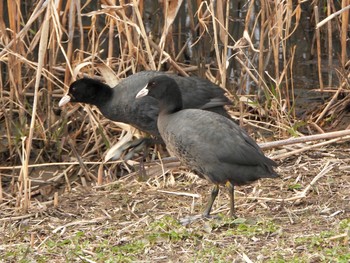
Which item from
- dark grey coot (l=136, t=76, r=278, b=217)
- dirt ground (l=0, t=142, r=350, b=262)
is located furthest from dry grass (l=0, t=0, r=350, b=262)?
dark grey coot (l=136, t=76, r=278, b=217)

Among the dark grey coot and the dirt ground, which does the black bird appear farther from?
the dark grey coot

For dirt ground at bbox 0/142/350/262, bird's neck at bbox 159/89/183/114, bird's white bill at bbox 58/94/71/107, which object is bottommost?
dirt ground at bbox 0/142/350/262

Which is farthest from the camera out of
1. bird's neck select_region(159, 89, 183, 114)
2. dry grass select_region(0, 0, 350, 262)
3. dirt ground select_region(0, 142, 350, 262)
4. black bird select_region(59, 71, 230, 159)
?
black bird select_region(59, 71, 230, 159)

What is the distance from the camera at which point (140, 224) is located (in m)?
4.34

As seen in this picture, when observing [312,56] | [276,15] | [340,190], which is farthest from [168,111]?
[312,56]

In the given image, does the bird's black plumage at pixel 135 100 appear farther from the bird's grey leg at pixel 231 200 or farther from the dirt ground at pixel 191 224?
the bird's grey leg at pixel 231 200

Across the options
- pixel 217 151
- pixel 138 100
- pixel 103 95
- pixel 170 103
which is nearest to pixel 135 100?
pixel 138 100

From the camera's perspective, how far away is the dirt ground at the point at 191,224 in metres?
3.82

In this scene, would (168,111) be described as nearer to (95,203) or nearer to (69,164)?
(95,203)

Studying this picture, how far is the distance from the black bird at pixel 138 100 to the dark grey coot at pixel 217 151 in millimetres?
982

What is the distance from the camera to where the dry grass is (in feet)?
13.1

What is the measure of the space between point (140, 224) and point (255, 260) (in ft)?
2.72

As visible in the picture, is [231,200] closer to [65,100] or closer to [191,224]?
[191,224]

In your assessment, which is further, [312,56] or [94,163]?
[312,56]
